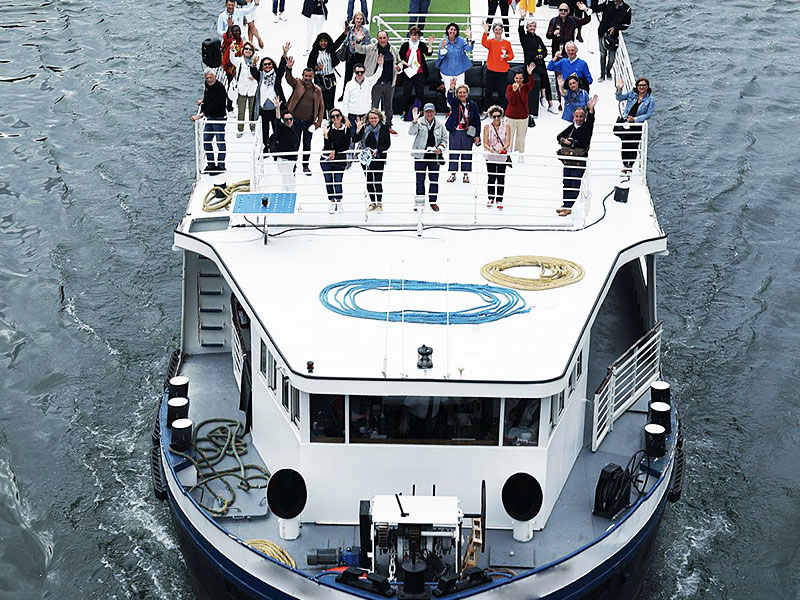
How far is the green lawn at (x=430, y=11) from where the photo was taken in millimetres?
27797

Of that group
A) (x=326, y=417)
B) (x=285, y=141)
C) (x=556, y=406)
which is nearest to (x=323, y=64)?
(x=285, y=141)

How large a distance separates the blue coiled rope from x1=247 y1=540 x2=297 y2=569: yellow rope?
305 centimetres

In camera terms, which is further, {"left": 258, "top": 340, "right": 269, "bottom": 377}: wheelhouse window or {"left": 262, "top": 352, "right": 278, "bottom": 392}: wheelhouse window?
{"left": 258, "top": 340, "right": 269, "bottom": 377}: wheelhouse window

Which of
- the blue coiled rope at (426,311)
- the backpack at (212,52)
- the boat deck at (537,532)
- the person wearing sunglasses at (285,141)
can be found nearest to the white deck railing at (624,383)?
the boat deck at (537,532)

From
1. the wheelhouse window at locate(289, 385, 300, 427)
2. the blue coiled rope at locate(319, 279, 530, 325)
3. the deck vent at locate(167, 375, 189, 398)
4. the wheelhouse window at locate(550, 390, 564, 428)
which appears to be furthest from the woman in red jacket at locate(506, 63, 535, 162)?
the wheelhouse window at locate(289, 385, 300, 427)

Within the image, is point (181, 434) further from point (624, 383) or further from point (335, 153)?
point (624, 383)

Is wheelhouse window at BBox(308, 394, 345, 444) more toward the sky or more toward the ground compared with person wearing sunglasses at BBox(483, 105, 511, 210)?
more toward the ground

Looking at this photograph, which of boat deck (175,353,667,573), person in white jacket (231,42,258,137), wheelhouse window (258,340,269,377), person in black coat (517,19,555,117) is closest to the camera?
boat deck (175,353,667,573)

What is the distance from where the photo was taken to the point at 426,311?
672 inches

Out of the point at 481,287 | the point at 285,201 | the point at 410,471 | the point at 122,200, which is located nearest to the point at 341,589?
the point at 410,471

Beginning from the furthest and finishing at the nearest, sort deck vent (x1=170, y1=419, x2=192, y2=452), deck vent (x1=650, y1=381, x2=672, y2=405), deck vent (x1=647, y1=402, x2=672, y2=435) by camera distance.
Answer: deck vent (x1=650, y1=381, x2=672, y2=405) → deck vent (x1=647, y1=402, x2=672, y2=435) → deck vent (x1=170, y1=419, x2=192, y2=452)

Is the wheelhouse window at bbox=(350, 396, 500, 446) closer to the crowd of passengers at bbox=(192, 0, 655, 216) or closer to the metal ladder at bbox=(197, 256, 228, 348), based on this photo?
the crowd of passengers at bbox=(192, 0, 655, 216)

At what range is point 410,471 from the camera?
16031 millimetres

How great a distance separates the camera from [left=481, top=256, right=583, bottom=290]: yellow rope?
17.8m
